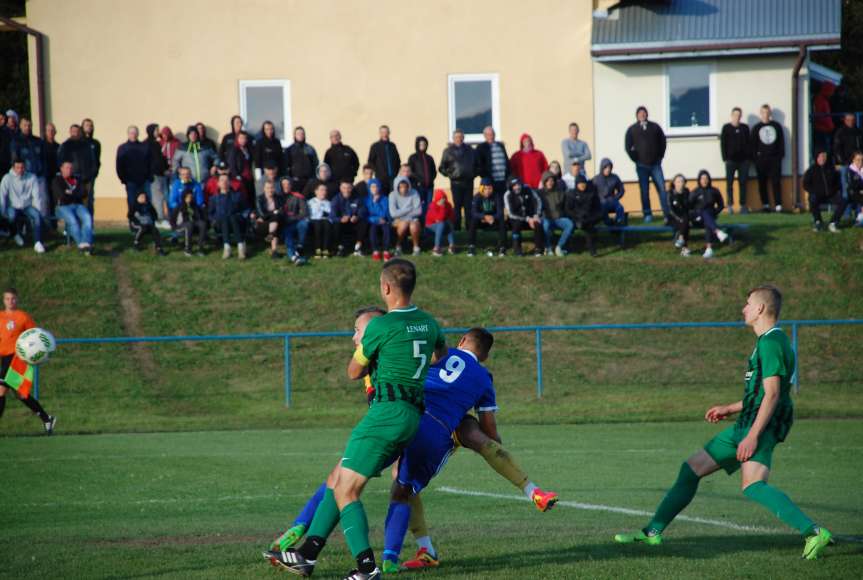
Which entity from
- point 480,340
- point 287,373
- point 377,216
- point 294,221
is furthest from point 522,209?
point 480,340

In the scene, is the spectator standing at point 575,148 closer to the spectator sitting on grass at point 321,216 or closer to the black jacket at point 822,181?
the black jacket at point 822,181

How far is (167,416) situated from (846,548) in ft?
45.1

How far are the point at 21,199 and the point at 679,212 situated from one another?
1389 centimetres

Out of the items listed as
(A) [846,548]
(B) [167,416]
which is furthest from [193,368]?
(A) [846,548]

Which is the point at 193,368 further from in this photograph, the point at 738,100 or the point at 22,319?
the point at 738,100

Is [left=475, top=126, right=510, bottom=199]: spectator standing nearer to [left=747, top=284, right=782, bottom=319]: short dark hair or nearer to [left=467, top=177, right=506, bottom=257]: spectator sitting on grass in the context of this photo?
[left=467, top=177, right=506, bottom=257]: spectator sitting on grass

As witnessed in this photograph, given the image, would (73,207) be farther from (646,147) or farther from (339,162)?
(646,147)

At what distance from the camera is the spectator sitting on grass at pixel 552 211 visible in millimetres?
23922

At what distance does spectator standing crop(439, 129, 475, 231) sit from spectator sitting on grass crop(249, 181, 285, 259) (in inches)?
139

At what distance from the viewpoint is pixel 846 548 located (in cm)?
817

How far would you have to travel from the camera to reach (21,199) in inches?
926

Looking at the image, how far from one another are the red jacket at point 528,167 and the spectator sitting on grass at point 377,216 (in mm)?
3132

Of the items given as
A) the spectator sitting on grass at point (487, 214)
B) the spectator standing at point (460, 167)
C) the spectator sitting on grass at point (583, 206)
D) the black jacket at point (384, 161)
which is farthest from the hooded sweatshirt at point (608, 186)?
the black jacket at point (384, 161)

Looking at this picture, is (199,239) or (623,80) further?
(623,80)
